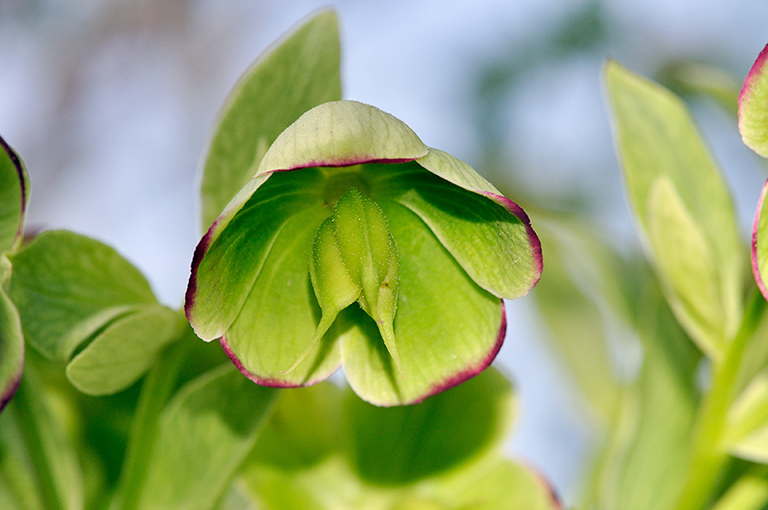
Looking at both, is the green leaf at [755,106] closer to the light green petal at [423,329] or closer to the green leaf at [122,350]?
the light green petal at [423,329]

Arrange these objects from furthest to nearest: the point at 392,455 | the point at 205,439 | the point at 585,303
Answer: the point at 585,303, the point at 392,455, the point at 205,439

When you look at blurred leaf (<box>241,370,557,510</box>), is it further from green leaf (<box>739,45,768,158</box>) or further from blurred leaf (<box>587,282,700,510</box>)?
green leaf (<box>739,45,768,158</box>)

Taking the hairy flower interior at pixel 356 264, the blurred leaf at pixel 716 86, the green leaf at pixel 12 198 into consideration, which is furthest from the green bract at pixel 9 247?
the blurred leaf at pixel 716 86

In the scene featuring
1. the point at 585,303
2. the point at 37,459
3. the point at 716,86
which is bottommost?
the point at 585,303

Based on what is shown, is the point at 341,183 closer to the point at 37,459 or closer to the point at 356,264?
the point at 356,264

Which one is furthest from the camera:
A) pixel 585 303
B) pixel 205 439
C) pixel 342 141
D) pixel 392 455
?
pixel 585 303

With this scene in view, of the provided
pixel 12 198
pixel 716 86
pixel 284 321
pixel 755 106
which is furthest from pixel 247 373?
pixel 716 86
